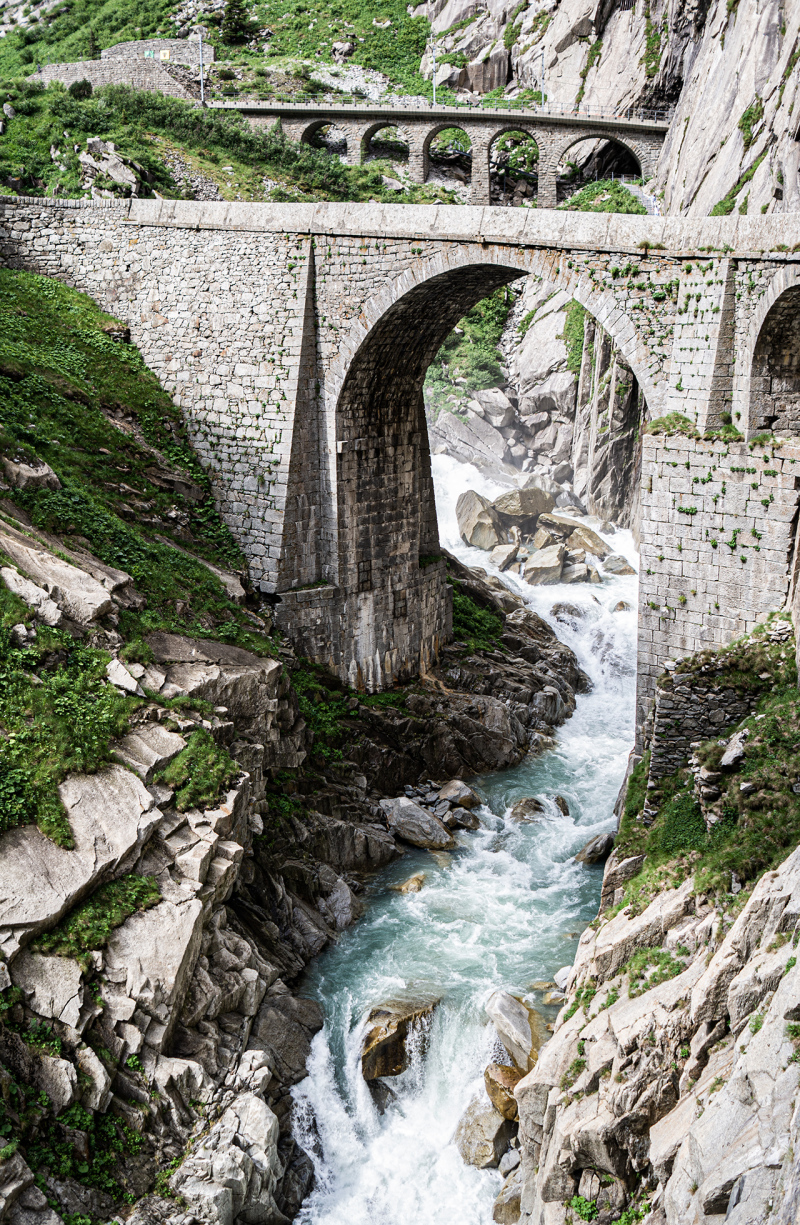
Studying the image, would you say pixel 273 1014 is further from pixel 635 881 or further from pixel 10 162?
pixel 10 162

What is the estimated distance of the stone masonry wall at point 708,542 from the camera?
14.8 meters

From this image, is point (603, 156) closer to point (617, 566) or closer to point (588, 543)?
point (588, 543)

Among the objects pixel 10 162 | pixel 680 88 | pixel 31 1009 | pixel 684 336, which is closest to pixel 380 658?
pixel 684 336

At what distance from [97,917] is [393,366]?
1276 cm

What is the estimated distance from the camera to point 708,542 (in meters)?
15.7

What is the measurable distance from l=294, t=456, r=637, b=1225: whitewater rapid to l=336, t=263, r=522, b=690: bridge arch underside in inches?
138

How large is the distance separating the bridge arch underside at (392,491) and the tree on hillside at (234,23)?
4242cm

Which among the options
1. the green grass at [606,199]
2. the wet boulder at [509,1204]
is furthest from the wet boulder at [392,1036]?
the green grass at [606,199]

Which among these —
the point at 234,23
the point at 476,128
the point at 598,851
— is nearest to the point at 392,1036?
the point at 598,851

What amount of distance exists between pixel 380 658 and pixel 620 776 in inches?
209

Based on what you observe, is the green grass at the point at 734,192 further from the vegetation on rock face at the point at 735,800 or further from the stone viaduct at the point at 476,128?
the vegetation on rock face at the point at 735,800

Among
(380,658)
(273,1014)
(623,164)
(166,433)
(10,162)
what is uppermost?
(623,164)

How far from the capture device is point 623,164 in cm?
4716

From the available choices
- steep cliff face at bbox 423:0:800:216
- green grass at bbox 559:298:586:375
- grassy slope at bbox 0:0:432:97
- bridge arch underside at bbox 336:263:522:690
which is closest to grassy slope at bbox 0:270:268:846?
bridge arch underside at bbox 336:263:522:690
